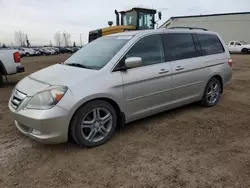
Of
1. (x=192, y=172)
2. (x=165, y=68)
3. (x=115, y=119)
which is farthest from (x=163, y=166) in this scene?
(x=165, y=68)

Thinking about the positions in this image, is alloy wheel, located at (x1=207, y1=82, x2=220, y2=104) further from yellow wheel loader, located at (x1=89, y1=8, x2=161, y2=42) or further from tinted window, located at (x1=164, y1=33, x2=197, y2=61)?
yellow wheel loader, located at (x1=89, y1=8, x2=161, y2=42)

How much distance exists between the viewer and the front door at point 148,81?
3.47 m

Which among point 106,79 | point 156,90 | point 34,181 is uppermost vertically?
point 106,79

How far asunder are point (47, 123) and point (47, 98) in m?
0.33

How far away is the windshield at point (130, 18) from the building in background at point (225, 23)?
2104 centimetres

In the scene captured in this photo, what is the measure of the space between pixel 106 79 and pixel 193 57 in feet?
6.89

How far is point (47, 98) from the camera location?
2.88 m

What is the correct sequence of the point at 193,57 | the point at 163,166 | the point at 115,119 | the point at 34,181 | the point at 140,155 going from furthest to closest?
1. the point at 193,57
2. the point at 115,119
3. the point at 140,155
4. the point at 163,166
5. the point at 34,181

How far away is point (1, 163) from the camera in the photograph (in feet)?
9.37

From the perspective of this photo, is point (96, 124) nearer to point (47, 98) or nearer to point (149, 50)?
point (47, 98)

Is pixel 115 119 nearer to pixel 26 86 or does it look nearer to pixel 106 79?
pixel 106 79

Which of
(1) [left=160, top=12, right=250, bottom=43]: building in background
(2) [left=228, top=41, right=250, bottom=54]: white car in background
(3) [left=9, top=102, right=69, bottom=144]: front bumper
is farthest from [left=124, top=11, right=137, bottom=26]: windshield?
(1) [left=160, top=12, right=250, bottom=43]: building in background

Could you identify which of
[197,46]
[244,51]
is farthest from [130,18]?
[244,51]

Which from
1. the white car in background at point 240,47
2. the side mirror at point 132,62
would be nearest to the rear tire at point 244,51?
the white car in background at point 240,47
